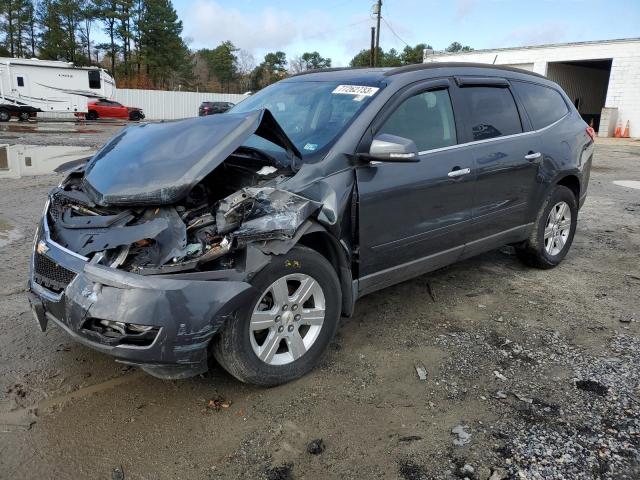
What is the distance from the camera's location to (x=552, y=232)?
5211mm

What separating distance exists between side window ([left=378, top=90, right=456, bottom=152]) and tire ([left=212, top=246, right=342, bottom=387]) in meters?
1.15

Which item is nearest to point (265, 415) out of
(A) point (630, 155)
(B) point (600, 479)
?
(B) point (600, 479)

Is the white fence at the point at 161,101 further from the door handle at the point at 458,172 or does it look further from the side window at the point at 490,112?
the door handle at the point at 458,172

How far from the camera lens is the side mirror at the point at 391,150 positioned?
3.22m

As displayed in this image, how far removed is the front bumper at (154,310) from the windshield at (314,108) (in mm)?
1239

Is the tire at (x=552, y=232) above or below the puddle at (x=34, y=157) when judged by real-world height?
above

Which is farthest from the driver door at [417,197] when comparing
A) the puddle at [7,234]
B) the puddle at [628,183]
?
the puddle at [628,183]

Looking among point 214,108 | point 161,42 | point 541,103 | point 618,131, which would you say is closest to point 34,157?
point 214,108

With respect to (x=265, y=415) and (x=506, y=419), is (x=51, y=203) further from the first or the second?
(x=506, y=419)

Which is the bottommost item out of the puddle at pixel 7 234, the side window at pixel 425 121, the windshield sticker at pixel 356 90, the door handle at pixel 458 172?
the puddle at pixel 7 234

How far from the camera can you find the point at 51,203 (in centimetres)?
341

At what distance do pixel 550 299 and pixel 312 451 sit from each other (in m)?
2.90

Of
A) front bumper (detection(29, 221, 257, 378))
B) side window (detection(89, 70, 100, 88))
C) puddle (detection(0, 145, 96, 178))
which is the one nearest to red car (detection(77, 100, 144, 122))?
side window (detection(89, 70, 100, 88))

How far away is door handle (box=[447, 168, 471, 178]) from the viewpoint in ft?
12.7
